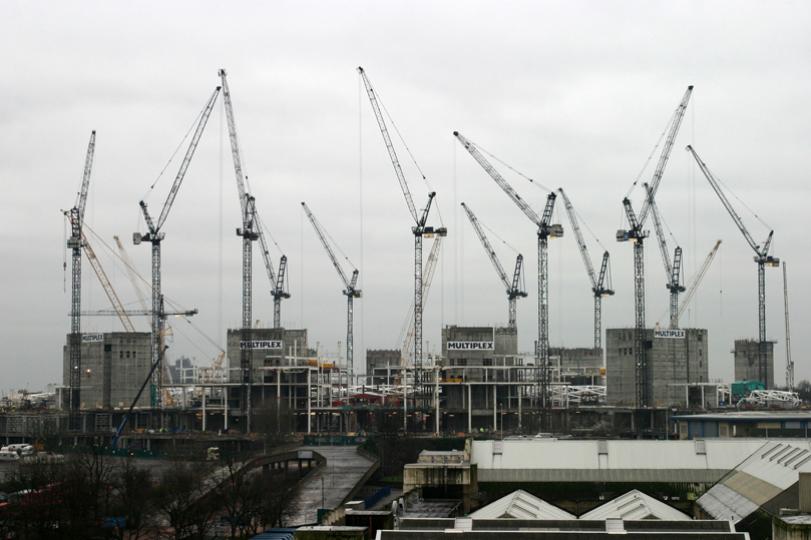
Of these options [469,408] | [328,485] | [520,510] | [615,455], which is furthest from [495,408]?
[520,510]

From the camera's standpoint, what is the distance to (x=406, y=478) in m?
70.8

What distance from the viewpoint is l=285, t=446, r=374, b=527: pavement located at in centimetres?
9118

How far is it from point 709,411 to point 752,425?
86.6m

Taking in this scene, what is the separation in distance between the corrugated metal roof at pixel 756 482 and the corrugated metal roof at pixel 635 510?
2518 millimetres

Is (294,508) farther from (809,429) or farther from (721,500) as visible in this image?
(809,429)

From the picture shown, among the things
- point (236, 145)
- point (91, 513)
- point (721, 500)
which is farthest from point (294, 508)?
point (236, 145)

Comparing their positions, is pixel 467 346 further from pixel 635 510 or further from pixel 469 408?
pixel 635 510

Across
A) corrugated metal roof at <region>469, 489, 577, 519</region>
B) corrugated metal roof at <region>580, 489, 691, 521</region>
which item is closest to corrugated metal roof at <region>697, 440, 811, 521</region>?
corrugated metal roof at <region>580, 489, 691, 521</region>

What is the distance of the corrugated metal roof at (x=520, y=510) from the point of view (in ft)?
174

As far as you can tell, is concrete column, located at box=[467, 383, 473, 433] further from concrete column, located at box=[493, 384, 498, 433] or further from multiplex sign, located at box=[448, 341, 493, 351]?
multiplex sign, located at box=[448, 341, 493, 351]

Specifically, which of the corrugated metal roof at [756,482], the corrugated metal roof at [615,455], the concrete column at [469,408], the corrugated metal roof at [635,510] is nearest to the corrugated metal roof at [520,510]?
the corrugated metal roof at [635,510]

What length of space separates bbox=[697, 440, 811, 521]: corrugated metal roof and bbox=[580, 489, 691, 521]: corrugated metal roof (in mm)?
2518

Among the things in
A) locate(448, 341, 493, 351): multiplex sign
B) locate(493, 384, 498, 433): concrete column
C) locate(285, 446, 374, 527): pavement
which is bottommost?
locate(285, 446, 374, 527): pavement

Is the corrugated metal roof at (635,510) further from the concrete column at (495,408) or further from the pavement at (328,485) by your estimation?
the concrete column at (495,408)
